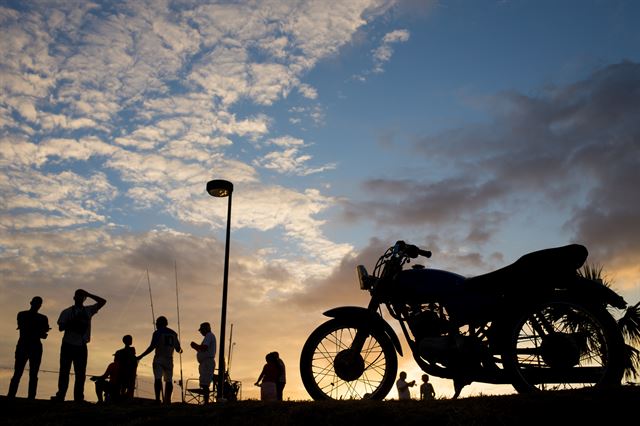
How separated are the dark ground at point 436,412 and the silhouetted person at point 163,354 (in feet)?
16.9

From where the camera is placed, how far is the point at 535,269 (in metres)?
6.82

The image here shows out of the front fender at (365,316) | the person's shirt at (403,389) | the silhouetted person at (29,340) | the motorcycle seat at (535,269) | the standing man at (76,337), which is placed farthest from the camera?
the person's shirt at (403,389)

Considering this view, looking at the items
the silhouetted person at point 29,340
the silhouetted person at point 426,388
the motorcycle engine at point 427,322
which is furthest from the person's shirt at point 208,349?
the motorcycle engine at point 427,322

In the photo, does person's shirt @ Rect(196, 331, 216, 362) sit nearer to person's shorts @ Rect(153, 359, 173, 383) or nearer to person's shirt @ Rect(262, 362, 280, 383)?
person's shorts @ Rect(153, 359, 173, 383)

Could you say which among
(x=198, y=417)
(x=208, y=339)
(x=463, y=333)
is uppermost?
(x=208, y=339)

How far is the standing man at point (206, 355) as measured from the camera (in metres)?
13.5

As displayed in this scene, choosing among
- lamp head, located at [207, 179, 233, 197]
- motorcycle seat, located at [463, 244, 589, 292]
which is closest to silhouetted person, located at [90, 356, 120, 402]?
lamp head, located at [207, 179, 233, 197]

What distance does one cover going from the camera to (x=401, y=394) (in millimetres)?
13781

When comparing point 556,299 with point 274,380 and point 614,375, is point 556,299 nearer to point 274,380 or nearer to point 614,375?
point 614,375

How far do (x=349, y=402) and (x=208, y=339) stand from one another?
7397 mm

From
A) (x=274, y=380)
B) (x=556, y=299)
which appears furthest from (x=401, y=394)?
(x=556, y=299)

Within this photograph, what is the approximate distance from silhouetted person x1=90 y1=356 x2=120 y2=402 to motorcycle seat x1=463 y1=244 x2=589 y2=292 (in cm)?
938

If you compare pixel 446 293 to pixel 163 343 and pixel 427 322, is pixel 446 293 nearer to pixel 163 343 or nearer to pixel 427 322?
pixel 427 322

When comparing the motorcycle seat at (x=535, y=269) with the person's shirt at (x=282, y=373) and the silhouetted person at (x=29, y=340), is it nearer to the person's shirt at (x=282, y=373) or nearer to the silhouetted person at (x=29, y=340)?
the person's shirt at (x=282, y=373)
